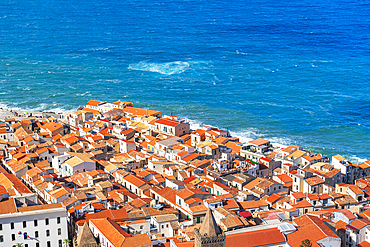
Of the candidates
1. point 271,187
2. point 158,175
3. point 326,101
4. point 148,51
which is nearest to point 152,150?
point 158,175

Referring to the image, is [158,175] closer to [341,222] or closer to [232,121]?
[341,222]

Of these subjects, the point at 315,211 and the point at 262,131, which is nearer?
the point at 315,211

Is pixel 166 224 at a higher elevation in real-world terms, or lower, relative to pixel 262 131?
higher

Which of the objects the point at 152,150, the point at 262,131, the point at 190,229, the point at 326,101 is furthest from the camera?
the point at 326,101

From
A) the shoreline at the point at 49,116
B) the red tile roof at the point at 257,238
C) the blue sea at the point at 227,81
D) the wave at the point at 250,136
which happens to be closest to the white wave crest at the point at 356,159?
the blue sea at the point at 227,81

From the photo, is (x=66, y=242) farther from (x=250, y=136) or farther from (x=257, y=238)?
(x=250, y=136)

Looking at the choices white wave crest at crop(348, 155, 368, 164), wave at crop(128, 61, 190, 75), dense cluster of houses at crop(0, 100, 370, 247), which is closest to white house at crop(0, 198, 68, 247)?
dense cluster of houses at crop(0, 100, 370, 247)
